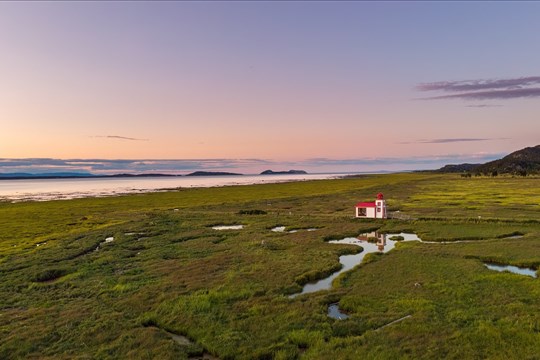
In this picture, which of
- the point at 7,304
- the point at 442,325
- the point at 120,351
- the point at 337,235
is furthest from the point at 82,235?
the point at 442,325

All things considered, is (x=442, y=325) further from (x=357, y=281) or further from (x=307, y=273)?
(x=307, y=273)

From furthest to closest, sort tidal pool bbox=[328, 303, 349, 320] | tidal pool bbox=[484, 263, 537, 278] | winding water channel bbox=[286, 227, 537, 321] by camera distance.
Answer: tidal pool bbox=[484, 263, 537, 278]
winding water channel bbox=[286, 227, 537, 321]
tidal pool bbox=[328, 303, 349, 320]

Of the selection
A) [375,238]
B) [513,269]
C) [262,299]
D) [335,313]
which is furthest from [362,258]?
[262,299]

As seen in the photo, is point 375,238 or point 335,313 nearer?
point 335,313

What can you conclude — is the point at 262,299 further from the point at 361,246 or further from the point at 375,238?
the point at 375,238

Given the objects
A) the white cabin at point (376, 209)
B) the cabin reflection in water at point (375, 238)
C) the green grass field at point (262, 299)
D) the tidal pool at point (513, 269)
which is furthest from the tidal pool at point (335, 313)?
the white cabin at point (376, 209)

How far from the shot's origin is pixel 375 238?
36.9 metres

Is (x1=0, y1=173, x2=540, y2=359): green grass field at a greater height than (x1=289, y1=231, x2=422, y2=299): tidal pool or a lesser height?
greater

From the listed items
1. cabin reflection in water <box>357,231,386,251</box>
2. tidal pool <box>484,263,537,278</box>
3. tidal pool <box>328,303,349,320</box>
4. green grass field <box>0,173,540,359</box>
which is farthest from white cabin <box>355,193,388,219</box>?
tidal pool <box>328,303,349,320</box>

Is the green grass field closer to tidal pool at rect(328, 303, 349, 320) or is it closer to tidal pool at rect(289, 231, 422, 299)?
tidal pool at rect(328, 303, 349, 320)

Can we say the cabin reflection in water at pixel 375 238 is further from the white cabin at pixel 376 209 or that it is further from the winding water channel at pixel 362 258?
the white cabin at pixel 376 209

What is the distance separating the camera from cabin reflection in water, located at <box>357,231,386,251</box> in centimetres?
3441

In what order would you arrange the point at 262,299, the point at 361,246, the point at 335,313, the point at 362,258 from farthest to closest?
the point at 361,246
the point at 362,258
the point at 262,299
the point at 335,313

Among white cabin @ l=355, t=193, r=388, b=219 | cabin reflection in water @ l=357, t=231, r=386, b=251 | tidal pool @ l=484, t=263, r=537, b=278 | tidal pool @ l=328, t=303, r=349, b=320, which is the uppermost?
white cabin @ l=355, t=193, r=388, b=219
